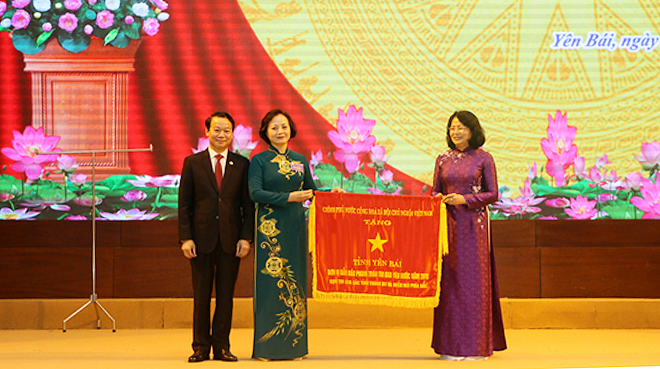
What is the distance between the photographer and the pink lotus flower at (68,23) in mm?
5219

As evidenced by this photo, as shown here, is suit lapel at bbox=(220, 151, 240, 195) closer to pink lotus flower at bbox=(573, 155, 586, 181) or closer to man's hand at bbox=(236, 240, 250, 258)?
man's hand at bbox=(236, 240, 250, 258)

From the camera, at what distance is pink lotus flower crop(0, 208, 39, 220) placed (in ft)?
16.9

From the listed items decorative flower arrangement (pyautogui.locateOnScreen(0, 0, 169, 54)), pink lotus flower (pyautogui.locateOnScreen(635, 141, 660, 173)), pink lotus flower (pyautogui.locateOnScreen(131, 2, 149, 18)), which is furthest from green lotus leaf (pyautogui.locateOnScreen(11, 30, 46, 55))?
pink lotus flower (pyautogui.locateOnScreen(635, 141, 660, 173))

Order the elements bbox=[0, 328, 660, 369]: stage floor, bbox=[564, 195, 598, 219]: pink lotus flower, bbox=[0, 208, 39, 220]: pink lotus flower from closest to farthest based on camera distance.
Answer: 1. bbox=[0, 328, 660, 369]: stage floor
2. bbox=[0, 208, 39, 220]: pink lotus flower
3. bbox=[564, 195, 598, 219]: pink lotus flower

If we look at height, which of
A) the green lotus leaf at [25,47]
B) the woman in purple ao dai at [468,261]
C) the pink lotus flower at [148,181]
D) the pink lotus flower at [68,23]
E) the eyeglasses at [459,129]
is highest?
the pink lotus flower at [68,23]

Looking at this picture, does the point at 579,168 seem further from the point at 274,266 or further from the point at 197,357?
the point at 197,357

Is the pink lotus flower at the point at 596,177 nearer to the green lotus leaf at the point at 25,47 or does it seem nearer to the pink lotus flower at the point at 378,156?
the pink lotus flower at the point at 378,156

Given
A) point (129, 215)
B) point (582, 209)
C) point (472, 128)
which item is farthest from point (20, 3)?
point (582, 209)

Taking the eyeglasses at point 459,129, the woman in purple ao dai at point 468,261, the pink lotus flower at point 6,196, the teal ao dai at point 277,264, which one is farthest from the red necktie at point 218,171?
the pink lotus flower at point 6,196

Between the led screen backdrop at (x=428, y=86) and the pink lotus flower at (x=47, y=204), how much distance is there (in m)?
0.93

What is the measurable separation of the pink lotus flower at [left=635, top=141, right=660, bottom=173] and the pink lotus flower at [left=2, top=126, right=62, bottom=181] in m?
4.53

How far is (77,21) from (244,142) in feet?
5.20

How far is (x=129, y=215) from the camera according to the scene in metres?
5.21

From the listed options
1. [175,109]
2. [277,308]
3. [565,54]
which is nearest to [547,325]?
[565,54]
